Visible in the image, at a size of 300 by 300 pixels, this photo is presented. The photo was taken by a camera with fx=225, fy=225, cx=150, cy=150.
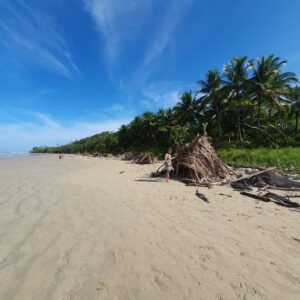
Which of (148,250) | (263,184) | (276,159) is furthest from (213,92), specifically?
(148,250)

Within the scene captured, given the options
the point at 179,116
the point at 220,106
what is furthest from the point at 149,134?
the point at 220,106

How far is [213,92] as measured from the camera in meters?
29.6

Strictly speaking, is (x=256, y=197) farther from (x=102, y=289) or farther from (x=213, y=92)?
(x=213, y=92)

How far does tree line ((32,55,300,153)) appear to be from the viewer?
2601 cm

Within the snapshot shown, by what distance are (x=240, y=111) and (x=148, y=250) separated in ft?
98.7

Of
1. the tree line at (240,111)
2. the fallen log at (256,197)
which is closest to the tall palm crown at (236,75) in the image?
the tree line at (240,111)

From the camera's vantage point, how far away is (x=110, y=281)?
295 centimetres

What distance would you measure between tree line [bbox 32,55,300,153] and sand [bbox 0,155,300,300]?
23.5 meters

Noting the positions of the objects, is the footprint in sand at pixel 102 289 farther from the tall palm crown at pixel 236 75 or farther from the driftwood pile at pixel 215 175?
the tall palm crown at pixel 236 75

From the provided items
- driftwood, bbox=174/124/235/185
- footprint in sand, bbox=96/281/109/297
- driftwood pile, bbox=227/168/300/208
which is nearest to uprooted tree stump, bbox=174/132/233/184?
driftwood, bbox=174/124/235/185

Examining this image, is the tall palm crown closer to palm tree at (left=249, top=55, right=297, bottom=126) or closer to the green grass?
palm tree at (left=249, top=55, right=297, bottom=126)

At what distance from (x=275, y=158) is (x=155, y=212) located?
12.1 metres

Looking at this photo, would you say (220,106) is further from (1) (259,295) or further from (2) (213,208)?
(1) (259,295)

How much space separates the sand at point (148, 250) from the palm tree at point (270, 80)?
22.5 m
